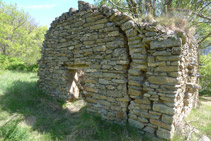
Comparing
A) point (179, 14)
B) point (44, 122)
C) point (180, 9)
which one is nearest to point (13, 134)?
point (44, 122)

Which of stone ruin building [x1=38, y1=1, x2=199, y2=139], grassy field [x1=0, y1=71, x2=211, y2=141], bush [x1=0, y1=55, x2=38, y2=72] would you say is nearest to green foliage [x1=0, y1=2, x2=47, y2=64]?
bush [x1=0, y1=55, x2=38, y2=72]

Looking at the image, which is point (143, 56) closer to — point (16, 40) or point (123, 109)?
point (123, 109)

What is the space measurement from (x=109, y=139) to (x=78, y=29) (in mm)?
3130

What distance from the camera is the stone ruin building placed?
2.43 metres

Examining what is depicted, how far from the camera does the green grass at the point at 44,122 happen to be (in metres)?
2.78

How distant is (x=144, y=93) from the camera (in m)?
A: 2.72

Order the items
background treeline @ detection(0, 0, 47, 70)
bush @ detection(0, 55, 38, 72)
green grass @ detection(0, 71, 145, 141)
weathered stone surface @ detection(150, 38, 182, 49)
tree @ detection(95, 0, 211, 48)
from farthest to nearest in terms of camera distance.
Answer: background treeline @ detection(0, 0, 47, 70) → bush @ detection(0, 55, 38, 72) → tree @ detection(95, 0, 211, 48) → green grass @ detection(0, 71, 145, 141) → weathered stone surface @ detection(150, 38, 182, 49)

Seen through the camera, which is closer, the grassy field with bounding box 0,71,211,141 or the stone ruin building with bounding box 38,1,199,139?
the stone ruin building with bounding box 38,1,199,139

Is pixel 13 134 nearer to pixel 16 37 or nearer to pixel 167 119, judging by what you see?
pixel 167 119

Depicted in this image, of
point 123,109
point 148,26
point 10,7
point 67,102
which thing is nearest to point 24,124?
point 67,102

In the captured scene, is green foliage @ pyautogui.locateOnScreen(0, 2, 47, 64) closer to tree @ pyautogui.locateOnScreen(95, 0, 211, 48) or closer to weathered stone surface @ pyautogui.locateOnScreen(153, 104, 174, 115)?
tree @ pyautogui.locateOnScreen(95, 0, 211, 48)

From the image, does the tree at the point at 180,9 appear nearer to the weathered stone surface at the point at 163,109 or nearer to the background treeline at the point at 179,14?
the background treeline at the point at 179,14

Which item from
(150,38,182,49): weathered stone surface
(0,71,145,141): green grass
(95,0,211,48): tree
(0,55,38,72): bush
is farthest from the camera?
(0,55,38,72): bush

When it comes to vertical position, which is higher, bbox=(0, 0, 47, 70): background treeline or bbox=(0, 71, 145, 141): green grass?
bbox=(0, 0, 47, 70): background treeline
